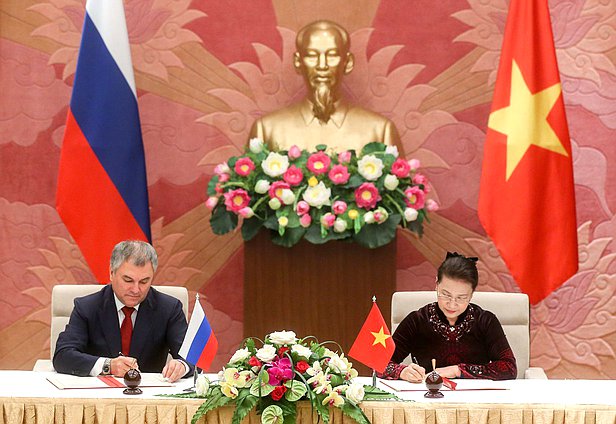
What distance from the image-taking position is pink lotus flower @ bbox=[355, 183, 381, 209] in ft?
16.3

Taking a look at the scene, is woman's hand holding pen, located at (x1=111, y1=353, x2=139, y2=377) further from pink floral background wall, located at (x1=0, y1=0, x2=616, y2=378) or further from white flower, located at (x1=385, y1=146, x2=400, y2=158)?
pink floral background wall, located at (x1=0, y1=0, x2=616, y2=378)

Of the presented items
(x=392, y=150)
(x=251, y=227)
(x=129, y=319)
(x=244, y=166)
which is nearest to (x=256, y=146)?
(x=244, y=166)

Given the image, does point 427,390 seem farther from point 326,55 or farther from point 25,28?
point 25,28

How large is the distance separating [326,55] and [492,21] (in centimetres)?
111

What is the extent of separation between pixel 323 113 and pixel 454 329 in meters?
1.93

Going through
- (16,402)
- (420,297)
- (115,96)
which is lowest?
(16,402)

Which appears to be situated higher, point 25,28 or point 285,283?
point 25,28

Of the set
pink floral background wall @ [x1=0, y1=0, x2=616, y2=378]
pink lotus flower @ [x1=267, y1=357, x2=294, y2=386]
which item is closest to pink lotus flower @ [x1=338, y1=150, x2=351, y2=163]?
pink floral background wall @ [x1=0, y1=0, x2=616, y2=378]

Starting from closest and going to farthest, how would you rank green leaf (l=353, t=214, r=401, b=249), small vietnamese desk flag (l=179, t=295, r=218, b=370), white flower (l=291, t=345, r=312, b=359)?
white flower (l=291, t=345, r=312, b=359) < small vietnamese desk flag (l=179, t=295, r=218, b=370) < green leaf (l=353, t=214, r=401, b=249)

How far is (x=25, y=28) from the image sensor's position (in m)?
5.93

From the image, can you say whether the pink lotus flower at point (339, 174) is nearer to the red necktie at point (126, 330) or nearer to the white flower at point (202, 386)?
the red necktie at point (126, 330)

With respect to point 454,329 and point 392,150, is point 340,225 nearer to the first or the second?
point 392,150

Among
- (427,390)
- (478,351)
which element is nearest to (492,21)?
(478,351)

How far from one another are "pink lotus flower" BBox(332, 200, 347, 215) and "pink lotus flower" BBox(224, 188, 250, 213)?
429 mm
